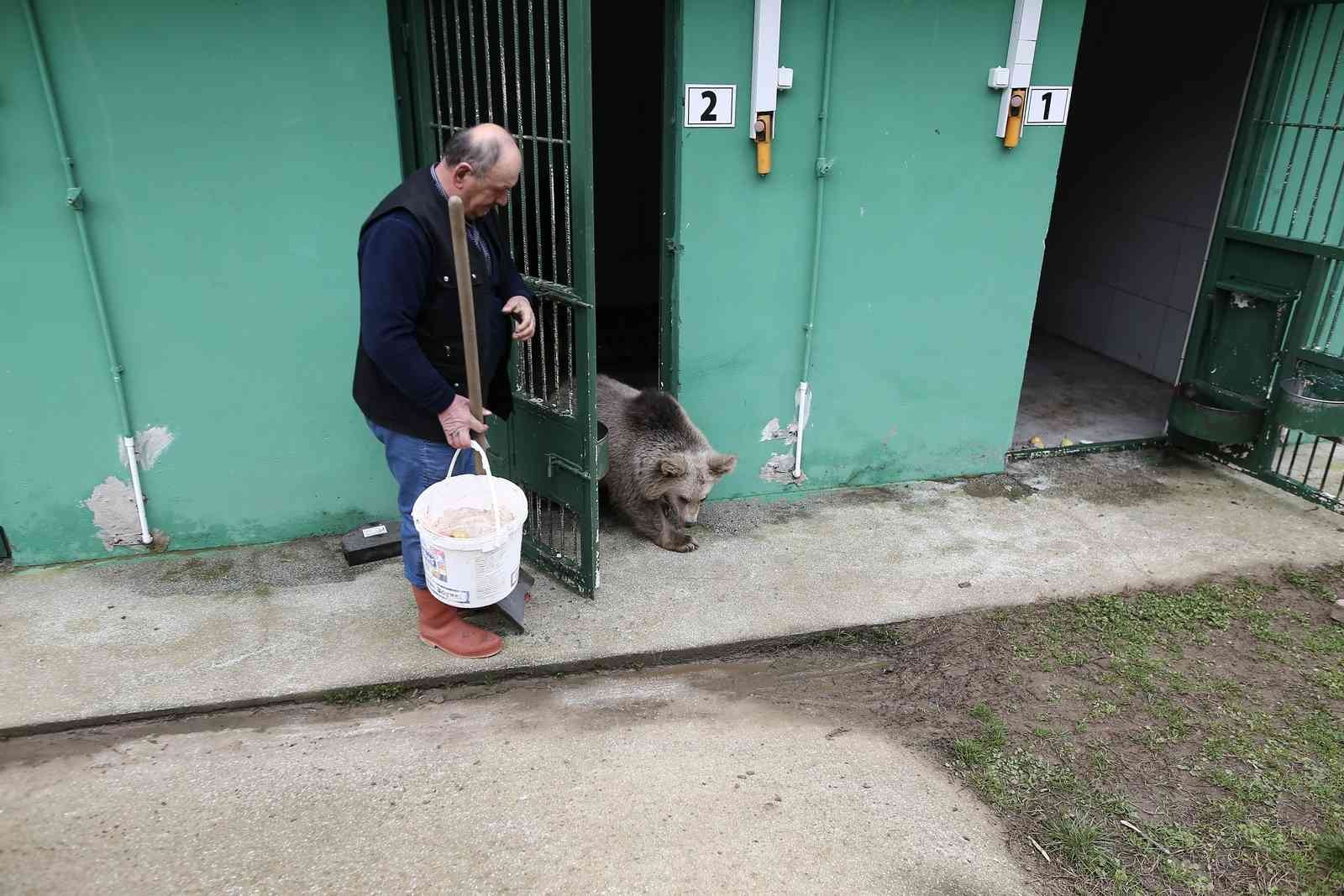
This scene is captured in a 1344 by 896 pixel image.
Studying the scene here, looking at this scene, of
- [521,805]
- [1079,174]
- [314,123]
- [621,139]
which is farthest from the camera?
[621,139]

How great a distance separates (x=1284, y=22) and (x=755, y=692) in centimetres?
510

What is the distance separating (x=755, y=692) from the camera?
390 centimetres

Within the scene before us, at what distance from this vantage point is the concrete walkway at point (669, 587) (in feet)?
12.5

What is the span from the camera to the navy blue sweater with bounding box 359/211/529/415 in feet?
10.7

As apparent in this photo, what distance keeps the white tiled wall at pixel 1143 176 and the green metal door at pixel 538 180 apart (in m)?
5.01

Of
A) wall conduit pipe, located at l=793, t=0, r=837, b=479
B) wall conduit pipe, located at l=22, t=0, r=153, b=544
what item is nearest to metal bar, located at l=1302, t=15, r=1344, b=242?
wall conduit pipe, located at l=793, t=0, r=837, b=479

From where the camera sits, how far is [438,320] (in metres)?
3.48

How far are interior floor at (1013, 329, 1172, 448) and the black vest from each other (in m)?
4.09

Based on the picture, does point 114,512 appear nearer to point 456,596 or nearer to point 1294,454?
point 456,596

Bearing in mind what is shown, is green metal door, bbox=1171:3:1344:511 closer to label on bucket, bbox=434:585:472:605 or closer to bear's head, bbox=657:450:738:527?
bear's head, bbox=657:450:738:527

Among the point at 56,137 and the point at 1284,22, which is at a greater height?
the point at 1284,22

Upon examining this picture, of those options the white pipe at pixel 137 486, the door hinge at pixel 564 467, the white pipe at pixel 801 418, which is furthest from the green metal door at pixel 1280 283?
the white pipe at pixel 137 486

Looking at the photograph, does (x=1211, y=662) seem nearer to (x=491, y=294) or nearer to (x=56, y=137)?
(x=491, y=294)

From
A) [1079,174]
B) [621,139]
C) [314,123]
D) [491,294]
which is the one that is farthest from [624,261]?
[491,294]
